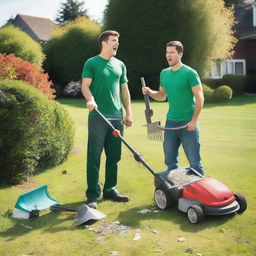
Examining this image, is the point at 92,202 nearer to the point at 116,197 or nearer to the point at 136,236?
the point at 116,197

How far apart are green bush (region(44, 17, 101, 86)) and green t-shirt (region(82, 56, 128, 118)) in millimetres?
22387

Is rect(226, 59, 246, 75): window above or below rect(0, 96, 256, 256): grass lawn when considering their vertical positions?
above

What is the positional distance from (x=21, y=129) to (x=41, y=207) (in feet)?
4.49

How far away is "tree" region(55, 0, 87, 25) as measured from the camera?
181 ft

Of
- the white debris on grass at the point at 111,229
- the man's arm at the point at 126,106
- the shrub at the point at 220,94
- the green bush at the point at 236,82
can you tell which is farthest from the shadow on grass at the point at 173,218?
the green bush at the point at 236,82

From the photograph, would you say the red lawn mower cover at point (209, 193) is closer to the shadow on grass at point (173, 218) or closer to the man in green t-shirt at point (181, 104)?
the shadow on grass at point (173, 218)

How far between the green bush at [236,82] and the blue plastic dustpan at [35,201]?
23.4 meters

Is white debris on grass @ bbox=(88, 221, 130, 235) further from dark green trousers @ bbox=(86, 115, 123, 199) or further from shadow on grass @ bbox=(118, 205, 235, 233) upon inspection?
dark green trousers @ bbox=(86, 115, 123, 199)

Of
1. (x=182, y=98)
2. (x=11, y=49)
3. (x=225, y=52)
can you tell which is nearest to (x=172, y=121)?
(x=182, y=98)

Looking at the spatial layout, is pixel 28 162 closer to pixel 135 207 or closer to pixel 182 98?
pixel 135 207

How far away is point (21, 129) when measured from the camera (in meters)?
6.14

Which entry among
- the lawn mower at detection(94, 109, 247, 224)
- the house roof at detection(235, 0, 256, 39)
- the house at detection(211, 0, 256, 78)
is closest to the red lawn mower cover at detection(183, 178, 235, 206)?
the lawn mower at detection(94, 109, 247, 224)

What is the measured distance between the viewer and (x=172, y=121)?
5.50 meters

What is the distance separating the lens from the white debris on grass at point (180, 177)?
16.6 ft
